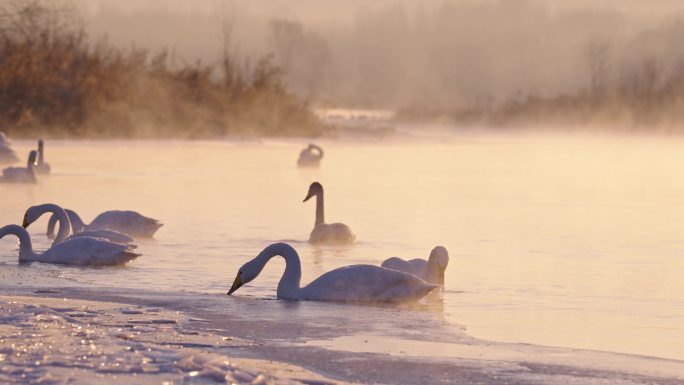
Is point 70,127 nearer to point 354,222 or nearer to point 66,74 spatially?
point 66,74

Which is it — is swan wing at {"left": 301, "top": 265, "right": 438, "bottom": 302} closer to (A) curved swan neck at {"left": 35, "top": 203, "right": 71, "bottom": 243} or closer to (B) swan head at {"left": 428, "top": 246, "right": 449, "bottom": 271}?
(B) swan head at {"left": 428, "top": 246, "right": 449, "bottom": 271}

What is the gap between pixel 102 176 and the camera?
2128 cm

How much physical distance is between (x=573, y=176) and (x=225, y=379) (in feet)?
64.3

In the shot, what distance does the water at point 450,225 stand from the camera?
8695 mm

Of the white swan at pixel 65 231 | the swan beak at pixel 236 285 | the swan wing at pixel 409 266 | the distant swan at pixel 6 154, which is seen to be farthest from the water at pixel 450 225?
the distant swan at pixel 6 154

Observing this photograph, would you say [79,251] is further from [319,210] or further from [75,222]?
[319,210]

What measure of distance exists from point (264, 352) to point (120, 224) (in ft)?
19.6

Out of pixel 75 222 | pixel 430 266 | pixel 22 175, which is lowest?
pixel 430 266

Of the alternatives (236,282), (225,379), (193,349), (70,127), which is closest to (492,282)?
(236,282)

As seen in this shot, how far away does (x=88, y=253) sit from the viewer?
1023cm

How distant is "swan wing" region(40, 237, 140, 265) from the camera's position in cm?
1022

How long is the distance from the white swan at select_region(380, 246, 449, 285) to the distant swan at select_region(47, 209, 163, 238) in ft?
10.8

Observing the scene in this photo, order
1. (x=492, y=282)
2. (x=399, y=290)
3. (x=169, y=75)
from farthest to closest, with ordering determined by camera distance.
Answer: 1. (x=169, y=75)
2. (x=492, y=282)
3. (x=399, y=290)

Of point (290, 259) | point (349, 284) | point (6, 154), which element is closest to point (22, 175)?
point (6, 154)
